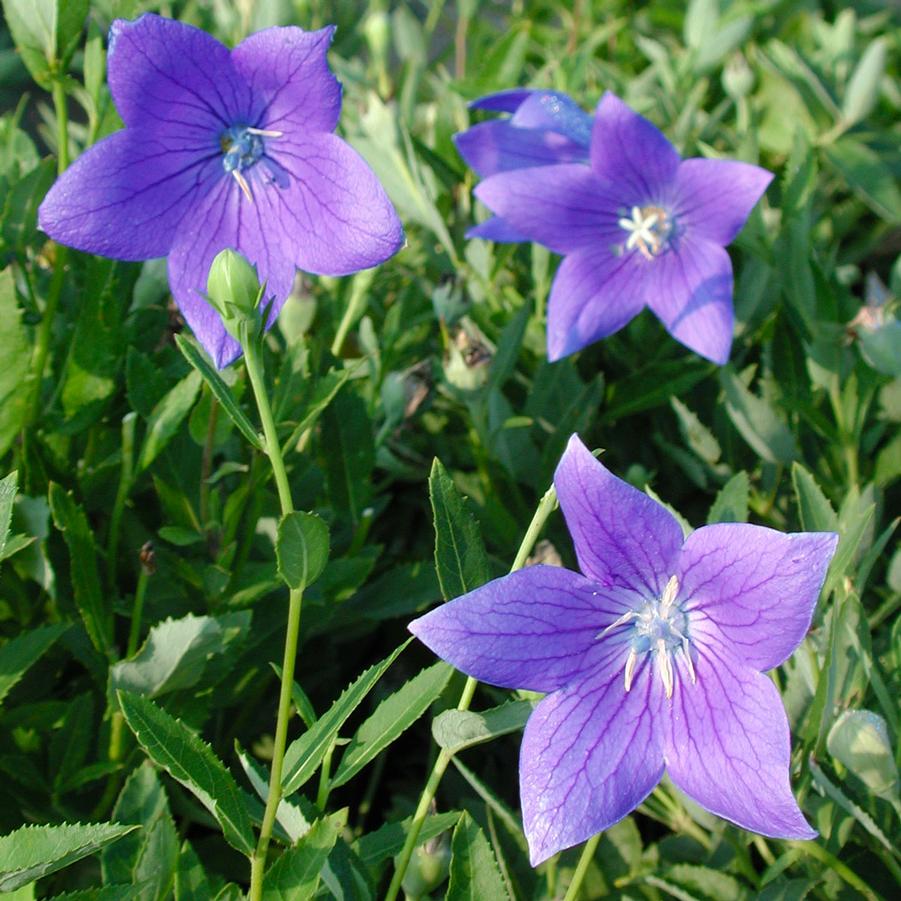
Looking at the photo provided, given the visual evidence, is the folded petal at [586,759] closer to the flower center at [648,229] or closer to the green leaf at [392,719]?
the green leaf at [392,719]

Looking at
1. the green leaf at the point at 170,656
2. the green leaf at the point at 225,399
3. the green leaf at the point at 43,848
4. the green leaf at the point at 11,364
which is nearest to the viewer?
the green leaf at the point at 43,848

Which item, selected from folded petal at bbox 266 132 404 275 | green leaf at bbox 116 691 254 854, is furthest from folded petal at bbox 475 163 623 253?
green leaf at bbox 116 691 254 854

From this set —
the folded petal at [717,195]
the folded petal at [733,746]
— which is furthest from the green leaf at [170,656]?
the folded petal at [717,195]

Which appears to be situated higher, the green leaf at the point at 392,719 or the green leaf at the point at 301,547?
the green leaf at the point at 301,547

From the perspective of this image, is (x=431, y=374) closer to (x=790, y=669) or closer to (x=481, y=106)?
(x=481, y=106)

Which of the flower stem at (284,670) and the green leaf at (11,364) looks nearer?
the flower stem at (284,670)

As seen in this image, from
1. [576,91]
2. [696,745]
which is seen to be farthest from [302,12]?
[696,745]
